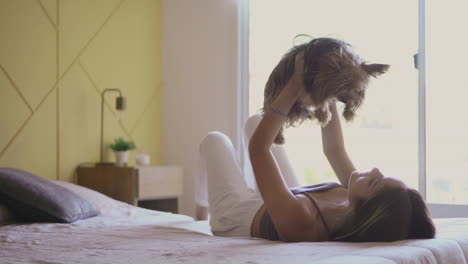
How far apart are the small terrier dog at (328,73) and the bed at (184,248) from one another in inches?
17.5

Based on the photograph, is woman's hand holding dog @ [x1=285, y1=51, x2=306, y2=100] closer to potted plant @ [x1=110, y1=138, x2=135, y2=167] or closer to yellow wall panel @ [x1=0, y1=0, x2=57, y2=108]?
yellow wall panel @ [x1=0, y1=0, x2=57, y2=108]

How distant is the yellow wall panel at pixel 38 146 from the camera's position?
3.60 meters

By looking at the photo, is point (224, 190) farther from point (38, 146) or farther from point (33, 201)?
point (38, 146)

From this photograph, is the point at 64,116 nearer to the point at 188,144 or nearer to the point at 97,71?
the point at 97,71

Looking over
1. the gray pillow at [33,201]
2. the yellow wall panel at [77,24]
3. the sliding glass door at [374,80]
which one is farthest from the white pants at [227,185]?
the yellow wall panel at [77,24]

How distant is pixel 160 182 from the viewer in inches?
163

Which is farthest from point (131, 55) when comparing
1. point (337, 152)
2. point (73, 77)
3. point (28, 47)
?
point (337, 152)

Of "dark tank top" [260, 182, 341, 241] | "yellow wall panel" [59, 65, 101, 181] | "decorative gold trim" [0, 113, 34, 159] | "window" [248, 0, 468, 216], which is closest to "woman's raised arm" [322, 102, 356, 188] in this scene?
"dark tank top" [260, 182, 341, 241]

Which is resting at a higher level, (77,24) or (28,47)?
(77,24)

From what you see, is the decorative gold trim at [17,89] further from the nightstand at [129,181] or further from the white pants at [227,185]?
the white pants at [227,185]

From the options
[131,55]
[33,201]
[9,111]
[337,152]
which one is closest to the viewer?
[337,152]

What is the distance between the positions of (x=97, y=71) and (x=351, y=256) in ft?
10.5

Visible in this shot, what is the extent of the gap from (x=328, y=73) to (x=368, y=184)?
34 centimetres

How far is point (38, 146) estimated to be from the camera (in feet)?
12.4
